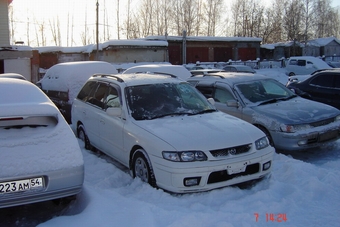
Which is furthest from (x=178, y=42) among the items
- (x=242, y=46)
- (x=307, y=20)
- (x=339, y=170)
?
(x=339, y=170)

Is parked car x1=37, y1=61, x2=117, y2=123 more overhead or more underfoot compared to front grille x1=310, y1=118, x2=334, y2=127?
more overhead

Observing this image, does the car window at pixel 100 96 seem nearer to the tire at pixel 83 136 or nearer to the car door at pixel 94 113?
the car door at pixel 94 113

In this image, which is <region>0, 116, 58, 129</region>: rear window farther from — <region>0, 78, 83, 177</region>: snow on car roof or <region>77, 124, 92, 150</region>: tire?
<region>77, 124, 92, 150</region>: tire

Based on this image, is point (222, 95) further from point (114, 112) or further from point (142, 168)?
point (142, 168)

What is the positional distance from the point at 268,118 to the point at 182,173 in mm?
2998

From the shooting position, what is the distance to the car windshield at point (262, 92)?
7.53 meters

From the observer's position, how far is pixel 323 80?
1038 cm

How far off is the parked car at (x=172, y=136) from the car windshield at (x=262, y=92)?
5.49 ft

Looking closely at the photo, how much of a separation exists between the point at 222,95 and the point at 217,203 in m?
3.93

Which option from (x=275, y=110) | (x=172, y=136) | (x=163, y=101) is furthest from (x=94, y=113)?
(x=275, y=110)

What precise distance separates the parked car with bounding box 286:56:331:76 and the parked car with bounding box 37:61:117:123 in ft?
63.8

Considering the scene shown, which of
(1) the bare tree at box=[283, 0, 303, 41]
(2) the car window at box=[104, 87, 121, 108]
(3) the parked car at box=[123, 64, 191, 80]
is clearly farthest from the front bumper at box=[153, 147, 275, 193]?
(1) the bare tree at box=[283, 0, 303, 41]

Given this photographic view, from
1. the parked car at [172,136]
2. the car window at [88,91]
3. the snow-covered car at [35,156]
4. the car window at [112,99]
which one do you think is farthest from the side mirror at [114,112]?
the car window at [88,91]

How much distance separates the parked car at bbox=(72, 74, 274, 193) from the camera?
445 cm
